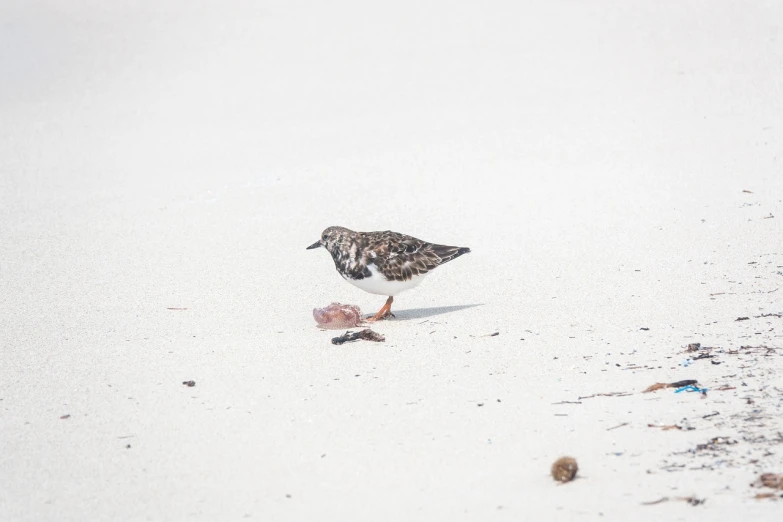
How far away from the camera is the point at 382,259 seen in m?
5.75

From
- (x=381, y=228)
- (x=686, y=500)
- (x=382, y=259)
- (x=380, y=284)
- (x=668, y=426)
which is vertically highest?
(x=381, y=228)

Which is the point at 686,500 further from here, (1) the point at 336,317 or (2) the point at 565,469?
(1) the point at 336,317

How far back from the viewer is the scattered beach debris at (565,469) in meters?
3.38

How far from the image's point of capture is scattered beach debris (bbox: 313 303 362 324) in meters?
5.56

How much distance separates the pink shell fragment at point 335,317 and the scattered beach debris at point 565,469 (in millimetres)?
2360

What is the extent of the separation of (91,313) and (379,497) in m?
3.15

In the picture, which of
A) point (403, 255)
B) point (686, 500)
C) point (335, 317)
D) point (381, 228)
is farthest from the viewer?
point (381, 228)

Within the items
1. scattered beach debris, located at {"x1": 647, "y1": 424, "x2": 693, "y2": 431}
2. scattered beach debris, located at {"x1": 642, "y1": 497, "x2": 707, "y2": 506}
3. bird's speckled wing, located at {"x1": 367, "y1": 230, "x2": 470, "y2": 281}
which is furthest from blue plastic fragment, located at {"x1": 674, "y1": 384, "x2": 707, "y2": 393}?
bird's speckled wing, located at {"x1": 367, "y1": 230, "x2": 470, "y2": 281}

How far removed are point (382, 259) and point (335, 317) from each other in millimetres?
478

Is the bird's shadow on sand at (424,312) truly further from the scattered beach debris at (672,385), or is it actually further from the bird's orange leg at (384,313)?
the scattered beach debris at (672,385)

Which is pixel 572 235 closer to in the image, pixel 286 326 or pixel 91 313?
pixel 286 326

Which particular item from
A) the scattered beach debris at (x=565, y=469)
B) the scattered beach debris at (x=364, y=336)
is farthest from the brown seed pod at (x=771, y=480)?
the scattered beach debris at (x=364, y=336)

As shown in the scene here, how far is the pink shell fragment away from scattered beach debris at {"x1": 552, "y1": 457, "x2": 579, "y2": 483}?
7.74ft

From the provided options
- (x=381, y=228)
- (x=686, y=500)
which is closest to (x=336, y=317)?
(x=381, y=228)
